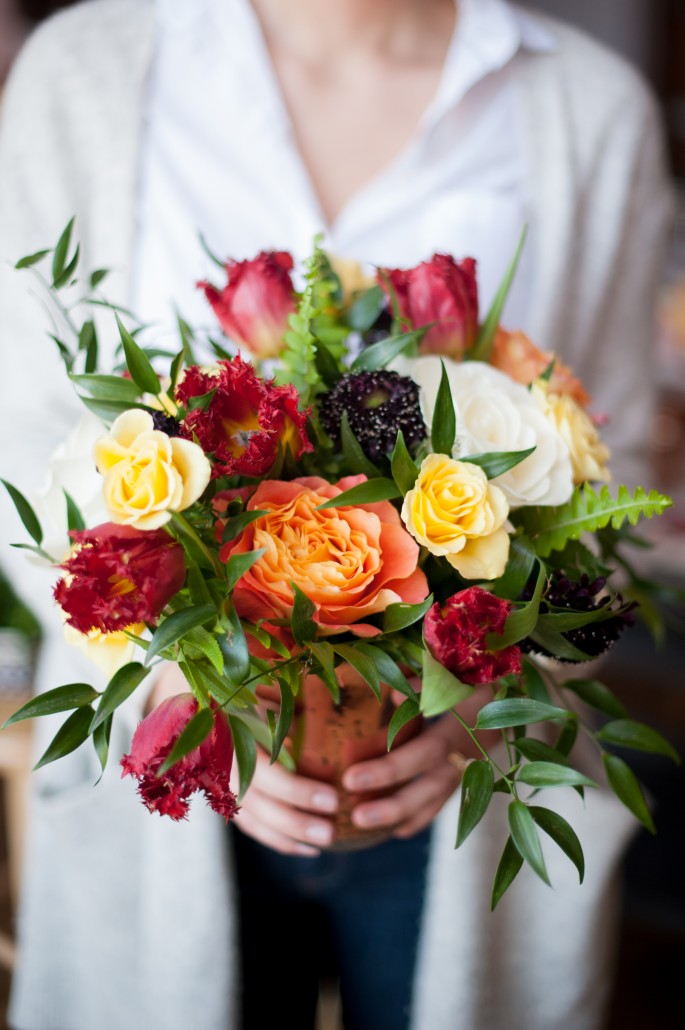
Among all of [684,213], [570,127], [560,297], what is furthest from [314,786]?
[684,213]

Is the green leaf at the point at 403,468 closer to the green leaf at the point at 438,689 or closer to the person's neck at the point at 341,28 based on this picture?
the green leaf at the point at 438,689

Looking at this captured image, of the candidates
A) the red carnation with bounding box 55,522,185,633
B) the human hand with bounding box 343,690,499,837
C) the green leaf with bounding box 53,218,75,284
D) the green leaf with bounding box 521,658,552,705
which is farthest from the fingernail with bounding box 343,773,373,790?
the green leaf with bounding box 53,218,75,284

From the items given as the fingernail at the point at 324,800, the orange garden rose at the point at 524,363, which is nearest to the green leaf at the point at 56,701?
the fingernail at the point at 324,800

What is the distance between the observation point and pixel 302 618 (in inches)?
16.0

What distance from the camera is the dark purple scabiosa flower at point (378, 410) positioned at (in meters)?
0.46

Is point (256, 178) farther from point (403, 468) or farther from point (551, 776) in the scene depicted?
point (551, 776)

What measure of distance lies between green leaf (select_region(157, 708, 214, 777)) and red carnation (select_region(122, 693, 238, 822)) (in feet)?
0.03

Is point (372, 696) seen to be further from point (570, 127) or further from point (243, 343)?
point (570, 127)

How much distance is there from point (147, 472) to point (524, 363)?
0.89ft

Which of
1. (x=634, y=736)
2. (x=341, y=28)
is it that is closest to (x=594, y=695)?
(x=634, y=736)

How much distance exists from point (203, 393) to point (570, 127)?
65 cm

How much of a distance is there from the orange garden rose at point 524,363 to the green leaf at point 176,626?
0.87 ft

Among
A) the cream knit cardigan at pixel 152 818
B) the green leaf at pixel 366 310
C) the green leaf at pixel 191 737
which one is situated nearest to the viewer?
the green leaf at pixel 191 737

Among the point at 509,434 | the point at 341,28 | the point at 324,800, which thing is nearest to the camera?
the point at 509,434
